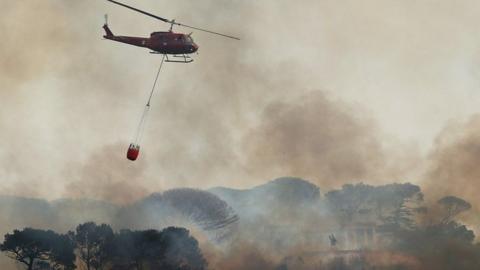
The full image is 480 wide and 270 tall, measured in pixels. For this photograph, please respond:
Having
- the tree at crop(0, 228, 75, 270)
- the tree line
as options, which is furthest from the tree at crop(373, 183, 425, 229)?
the tree at crop(0, 228, 75, 270)

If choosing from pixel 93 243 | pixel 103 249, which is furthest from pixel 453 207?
pixel 93 243

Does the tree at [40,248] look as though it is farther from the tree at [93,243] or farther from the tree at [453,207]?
the tree at [453,207]

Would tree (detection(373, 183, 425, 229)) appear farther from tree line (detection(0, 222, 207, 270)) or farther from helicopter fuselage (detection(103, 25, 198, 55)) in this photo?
helicopter fuselage (detection(103, 25, 198, 55))

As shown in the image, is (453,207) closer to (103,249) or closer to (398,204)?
(398,204)

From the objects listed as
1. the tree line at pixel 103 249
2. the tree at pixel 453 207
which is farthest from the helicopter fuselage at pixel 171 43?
the tree at pixel 453 207

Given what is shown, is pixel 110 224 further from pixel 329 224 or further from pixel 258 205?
pixel 329 224

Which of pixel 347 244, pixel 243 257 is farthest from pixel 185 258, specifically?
pixel 347 244
